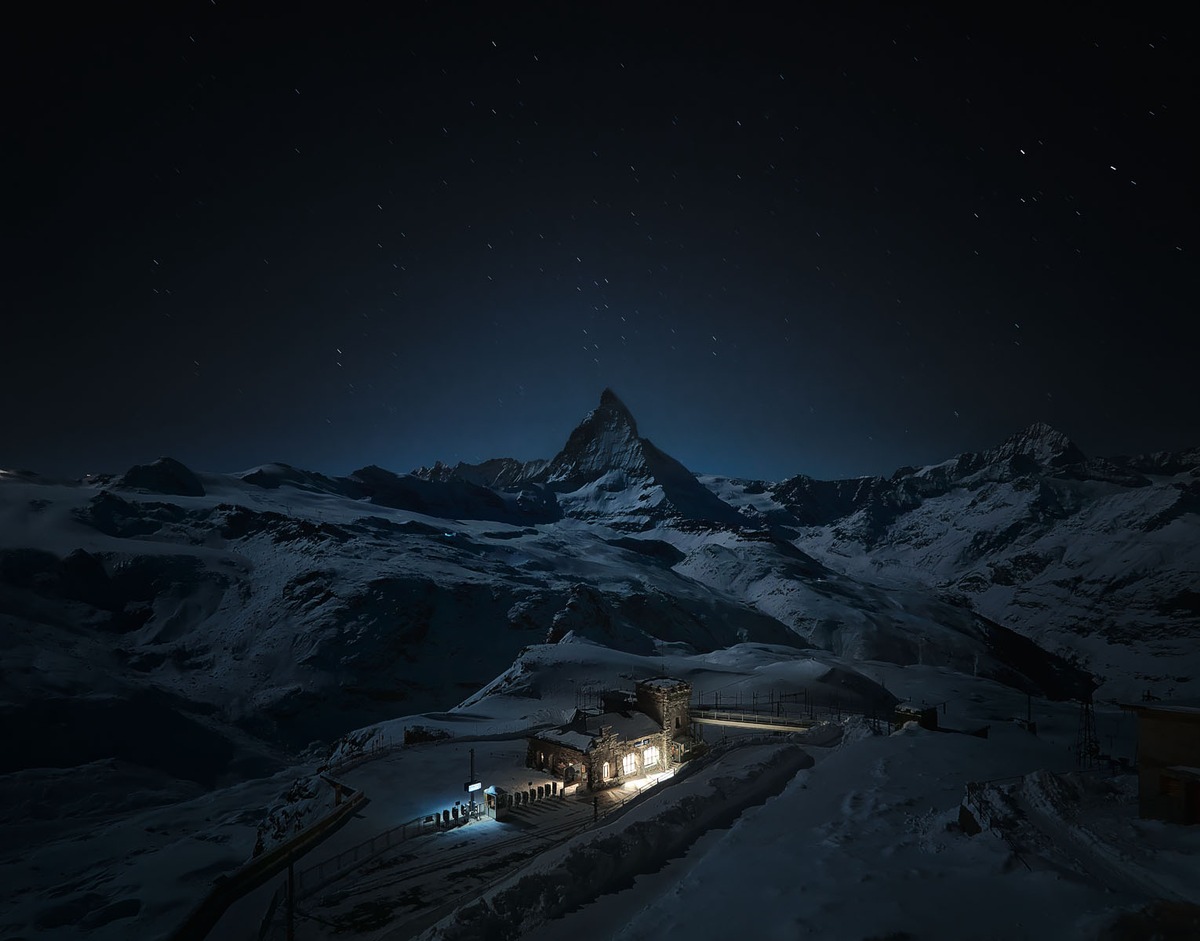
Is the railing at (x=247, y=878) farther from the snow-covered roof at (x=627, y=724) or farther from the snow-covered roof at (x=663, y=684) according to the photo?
the snow-covered roof at (x=663, y=684)

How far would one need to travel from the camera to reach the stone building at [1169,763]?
17.9 meters

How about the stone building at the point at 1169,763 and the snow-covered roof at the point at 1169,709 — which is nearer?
the stone building at the point at 1169,763

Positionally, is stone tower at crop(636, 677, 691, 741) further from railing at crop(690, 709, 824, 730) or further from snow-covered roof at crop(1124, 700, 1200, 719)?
snow-covered roof at crop(1124, 700, 1200, 719)

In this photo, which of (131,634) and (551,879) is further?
(131,634)

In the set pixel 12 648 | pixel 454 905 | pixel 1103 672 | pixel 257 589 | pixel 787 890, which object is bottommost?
pixel 1103 672

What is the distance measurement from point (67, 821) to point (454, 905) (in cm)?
6767

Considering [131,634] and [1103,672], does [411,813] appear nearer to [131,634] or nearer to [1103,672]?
[131,634]

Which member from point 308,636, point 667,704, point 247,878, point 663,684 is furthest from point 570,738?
point 308,636

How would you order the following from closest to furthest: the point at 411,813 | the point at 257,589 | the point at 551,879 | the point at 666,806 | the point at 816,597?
the point at 551,879
the point at 666,806
the point at 411,813
the point at 257,589
the point at 816,597

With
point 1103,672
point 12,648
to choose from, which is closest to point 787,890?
point 12,648

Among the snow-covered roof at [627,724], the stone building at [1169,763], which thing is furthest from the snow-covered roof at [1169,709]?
the snow-covered roof at [627,724]

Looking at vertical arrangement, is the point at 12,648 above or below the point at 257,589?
below

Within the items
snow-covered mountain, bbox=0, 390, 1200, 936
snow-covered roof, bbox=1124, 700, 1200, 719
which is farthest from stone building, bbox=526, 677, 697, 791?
snow-covered roof, bbox=1124, 700, 1200, 719

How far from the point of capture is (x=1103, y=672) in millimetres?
194250
